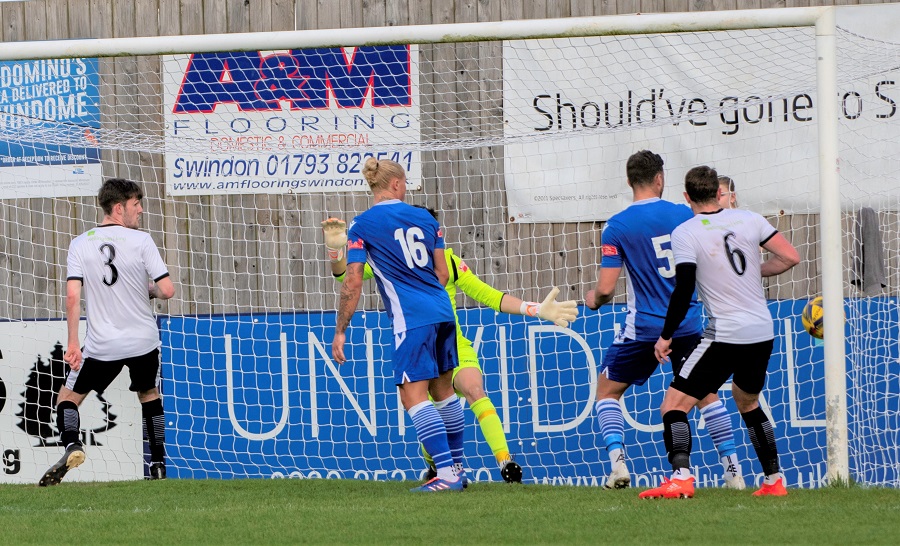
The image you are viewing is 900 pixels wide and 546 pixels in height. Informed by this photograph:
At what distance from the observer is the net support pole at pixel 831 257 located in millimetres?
6168

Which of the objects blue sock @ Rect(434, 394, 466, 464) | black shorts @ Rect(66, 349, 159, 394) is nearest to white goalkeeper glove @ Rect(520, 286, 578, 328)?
blue sock @ Rect(434, 394, 466, 464)

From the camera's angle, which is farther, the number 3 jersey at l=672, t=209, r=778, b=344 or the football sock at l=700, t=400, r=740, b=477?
the football sock at l=700, t=400, r=740, b=477

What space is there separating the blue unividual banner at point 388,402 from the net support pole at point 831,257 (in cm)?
167

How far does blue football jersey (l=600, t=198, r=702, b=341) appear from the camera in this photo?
5934 millimetres

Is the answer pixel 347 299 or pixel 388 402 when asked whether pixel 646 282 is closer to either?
pixel 347 299

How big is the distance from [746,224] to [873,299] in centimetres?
274

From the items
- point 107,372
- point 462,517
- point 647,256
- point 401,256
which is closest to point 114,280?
point 107,372

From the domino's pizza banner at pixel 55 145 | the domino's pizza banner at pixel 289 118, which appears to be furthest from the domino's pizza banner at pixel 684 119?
the domino's pizza banner at pixel 55 145

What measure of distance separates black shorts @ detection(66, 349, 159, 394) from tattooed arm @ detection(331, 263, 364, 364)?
1577 mm

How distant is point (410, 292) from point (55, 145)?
4.23m

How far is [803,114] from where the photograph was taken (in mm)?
8109

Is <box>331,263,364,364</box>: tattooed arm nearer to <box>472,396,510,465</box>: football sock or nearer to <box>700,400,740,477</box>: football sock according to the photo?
<box>472,396,510,465</box>: football sock

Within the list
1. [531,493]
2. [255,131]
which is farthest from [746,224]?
[255,131]

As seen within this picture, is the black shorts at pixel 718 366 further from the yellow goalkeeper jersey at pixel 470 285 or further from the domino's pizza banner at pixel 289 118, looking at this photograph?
the domino's pizza banner at pixel 289 118
